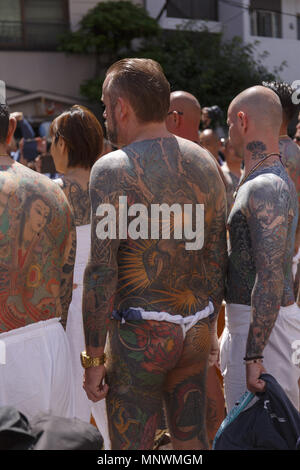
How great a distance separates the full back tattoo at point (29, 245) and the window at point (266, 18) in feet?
63.7

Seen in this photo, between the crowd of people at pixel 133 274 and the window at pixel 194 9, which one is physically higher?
the window at pixel 194 9

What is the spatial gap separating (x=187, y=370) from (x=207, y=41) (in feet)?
56.9

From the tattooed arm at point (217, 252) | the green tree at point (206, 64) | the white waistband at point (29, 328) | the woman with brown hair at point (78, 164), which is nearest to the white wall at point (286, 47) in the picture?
the green tree at point (206, 64)

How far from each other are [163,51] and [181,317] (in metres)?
16.4

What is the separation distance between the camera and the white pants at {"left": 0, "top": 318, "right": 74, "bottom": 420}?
2260mm

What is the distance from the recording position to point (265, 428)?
222cm

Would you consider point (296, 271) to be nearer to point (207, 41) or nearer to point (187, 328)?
point (187, 328)

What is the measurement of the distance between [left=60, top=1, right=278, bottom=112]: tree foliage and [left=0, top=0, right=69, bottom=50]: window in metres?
0.75

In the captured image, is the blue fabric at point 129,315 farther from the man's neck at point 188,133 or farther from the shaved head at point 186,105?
the shaved head at point 186,105

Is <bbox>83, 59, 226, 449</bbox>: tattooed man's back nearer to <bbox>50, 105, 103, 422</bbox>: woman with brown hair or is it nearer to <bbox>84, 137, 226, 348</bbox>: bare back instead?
<bbox>84, 137, 226, 348</bbox>: bare back

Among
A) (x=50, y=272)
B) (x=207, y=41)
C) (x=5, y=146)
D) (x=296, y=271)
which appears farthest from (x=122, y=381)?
(x=207, y=41)

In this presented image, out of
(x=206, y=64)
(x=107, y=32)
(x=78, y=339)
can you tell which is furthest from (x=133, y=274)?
(x=107, y=32)

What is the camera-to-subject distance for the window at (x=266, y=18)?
66.7 ft

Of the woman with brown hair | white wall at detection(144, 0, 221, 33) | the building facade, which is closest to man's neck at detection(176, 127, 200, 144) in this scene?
the woman with brown hair
